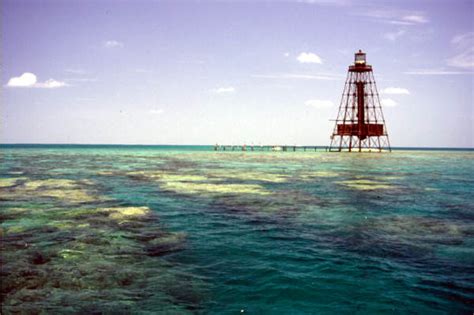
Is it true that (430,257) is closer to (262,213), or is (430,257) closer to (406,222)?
(406,222)

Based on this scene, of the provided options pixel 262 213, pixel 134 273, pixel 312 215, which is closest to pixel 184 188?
pixel 262 213

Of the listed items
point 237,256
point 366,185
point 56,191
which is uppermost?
point 366,185

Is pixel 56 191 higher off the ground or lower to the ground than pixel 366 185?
lower

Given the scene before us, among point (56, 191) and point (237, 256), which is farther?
point (56, 191)

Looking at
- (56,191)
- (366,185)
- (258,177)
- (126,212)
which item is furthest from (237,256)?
(258,177)

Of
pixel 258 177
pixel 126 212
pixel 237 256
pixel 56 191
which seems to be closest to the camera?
pixel 237 256

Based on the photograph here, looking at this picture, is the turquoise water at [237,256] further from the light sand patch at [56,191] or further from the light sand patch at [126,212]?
the light sand patch at [56,191]

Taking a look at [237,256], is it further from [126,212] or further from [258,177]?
[258,177]

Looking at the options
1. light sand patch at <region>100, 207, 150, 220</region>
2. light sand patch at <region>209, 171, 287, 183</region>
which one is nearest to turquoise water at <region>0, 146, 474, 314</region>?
light sand patch at <region>100, 207, 150, 220</region>

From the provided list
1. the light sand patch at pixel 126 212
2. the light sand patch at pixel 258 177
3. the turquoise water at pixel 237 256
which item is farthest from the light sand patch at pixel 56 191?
the light sand patch at pixel 258 177

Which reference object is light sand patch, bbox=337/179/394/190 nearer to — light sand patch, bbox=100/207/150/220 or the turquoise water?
the turquoise water

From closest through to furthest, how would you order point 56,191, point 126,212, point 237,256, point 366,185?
point 237,256 < point 126,212 < point 56,191 < point 366,185
